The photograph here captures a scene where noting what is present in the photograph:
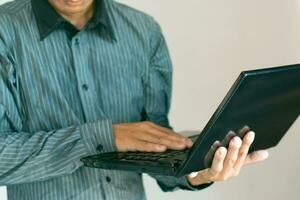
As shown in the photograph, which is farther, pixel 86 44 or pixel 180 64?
pixel 180 64

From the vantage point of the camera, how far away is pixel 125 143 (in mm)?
850

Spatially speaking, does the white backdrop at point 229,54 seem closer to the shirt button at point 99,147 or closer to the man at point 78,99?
the man at point 78,99

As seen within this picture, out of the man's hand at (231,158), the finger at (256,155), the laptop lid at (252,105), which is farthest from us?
the finger at (256,155)

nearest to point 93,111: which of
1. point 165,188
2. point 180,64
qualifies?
point 165,188

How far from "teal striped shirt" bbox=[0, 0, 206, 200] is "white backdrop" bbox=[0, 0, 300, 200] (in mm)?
392

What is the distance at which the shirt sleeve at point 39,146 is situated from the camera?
851 mm

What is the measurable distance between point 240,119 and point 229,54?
0.73 metres

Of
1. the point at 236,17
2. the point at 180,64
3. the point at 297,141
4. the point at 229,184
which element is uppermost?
the point at 236,17

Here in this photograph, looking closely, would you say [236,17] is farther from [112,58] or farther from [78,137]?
[78,137]

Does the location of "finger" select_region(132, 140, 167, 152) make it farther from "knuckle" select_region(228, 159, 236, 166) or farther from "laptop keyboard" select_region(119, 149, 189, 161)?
"knuckle" select_region(228, 159, 236, 166)

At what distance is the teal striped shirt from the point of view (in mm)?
865

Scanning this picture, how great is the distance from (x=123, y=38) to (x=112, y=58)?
52 millimetres

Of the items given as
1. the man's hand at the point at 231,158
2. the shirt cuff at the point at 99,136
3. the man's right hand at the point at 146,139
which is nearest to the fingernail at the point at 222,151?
the man's hand at the point at 231,158

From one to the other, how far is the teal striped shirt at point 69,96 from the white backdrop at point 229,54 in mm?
392
